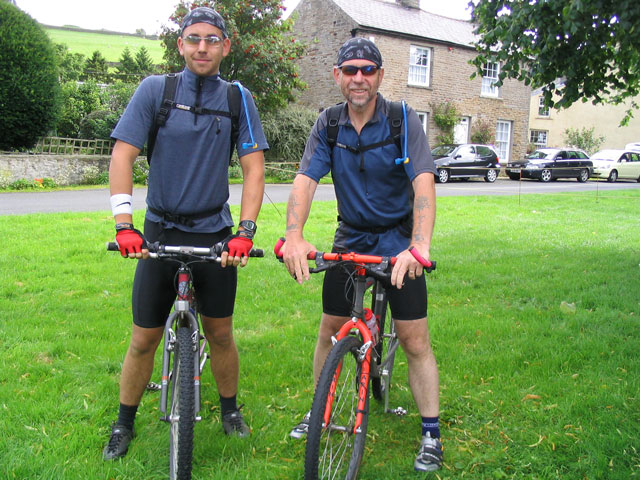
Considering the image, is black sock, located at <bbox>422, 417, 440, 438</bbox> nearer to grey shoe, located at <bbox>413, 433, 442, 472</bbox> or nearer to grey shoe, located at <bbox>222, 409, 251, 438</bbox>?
grey shoe, located at <bbox>413, 433, 442, 472</bbox>

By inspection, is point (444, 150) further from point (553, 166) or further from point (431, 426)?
point (431, 426)

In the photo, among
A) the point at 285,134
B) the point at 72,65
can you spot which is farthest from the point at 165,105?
the point at 72,65

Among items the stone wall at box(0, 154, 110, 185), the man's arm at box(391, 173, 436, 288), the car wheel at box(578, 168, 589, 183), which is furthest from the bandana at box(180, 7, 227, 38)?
the car wheel at box(578, 168, 589, 183)

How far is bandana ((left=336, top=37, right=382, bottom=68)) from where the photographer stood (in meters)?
3.12

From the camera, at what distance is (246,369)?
15.0ft

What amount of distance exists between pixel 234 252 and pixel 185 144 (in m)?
0.65

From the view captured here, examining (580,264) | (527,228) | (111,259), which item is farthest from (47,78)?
(580,264)

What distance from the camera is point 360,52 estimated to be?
3.12m

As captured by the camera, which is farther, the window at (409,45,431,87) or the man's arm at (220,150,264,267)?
the window at (409,45,431,87)

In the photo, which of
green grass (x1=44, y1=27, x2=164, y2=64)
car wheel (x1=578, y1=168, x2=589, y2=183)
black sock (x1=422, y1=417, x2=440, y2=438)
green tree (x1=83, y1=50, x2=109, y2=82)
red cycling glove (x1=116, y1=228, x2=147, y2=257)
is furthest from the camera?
green grass (x1=44, y1=27, x2=164, y2=64)

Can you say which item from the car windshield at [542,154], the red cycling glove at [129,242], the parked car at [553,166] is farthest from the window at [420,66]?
the red cycling glove at [129,242]

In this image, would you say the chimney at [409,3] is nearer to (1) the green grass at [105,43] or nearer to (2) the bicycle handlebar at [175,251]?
(2) the bicycle handlebar at [175,251]

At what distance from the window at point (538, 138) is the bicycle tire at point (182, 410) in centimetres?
4056

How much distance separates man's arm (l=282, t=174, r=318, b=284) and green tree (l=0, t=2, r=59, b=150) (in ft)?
53.8
